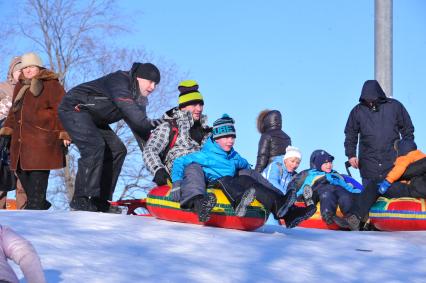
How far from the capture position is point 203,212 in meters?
8.30

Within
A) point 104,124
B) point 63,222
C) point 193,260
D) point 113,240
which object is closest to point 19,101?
point 104,124

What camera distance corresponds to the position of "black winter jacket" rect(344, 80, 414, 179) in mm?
11055

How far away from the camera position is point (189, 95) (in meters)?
9.52

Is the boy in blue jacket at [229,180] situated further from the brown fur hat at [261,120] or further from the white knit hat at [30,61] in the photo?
the brown fur hat at [261,120]

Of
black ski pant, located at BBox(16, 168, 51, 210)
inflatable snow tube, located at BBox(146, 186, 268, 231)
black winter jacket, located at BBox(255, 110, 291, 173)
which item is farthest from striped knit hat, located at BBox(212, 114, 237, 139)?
black winter jacket, located at BBox(255, 110, 291, 173)

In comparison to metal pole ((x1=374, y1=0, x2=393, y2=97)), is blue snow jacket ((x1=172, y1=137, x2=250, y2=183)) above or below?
below

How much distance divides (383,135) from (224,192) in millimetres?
3123

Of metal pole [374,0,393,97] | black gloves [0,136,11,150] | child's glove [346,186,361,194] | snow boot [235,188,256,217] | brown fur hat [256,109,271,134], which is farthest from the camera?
brown fur hat [256,109,271,134]

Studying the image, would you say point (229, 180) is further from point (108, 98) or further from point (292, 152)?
point (292, 152)

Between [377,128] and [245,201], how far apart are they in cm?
334

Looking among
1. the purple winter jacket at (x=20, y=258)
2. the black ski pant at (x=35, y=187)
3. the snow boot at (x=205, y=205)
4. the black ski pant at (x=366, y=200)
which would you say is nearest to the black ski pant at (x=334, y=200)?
the black ski pant at (x=366, y=200)

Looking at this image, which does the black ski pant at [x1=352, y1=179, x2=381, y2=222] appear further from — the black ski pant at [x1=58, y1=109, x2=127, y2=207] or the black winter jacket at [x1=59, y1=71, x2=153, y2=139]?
the black ski pant at [x1=58, y1=109, x2=127, y2=207]

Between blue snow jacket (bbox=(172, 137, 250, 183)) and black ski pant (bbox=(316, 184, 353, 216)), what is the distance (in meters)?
2.25

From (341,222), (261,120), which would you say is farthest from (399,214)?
(261,120)
